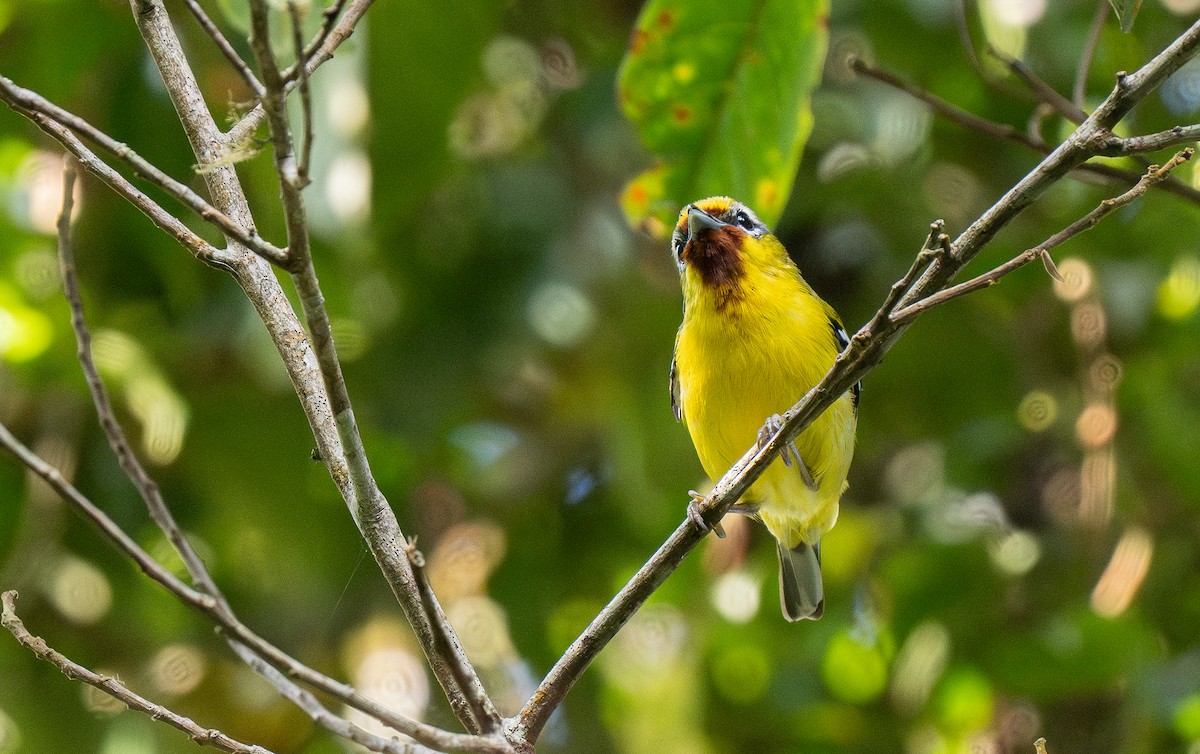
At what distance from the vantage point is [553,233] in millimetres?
4516

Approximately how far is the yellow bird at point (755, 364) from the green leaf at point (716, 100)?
279 millimetres

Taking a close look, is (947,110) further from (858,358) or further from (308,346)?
(308,346)

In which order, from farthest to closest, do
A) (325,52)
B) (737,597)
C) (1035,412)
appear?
(737,597), (1035,412), (325,52)

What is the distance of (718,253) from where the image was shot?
140 inches

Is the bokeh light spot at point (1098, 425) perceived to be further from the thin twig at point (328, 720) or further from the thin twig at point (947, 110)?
the thin twig at point (328, 720)

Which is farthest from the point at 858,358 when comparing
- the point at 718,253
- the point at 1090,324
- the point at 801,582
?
the point at 1090,324

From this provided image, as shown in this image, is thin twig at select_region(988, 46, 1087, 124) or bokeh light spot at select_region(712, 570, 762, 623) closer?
thin twig at select_region(988, 46, 1087, 124)

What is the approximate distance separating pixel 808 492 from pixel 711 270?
2.40 feet

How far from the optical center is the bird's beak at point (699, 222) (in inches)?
142

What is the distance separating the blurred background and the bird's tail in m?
0.37

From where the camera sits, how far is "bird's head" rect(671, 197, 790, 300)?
11.4 ft

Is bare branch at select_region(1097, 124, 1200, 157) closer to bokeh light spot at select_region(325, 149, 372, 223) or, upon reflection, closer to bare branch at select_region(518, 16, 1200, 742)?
bare branch at select_region(518, 16, 1200, 742)

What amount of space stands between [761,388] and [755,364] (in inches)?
2.7

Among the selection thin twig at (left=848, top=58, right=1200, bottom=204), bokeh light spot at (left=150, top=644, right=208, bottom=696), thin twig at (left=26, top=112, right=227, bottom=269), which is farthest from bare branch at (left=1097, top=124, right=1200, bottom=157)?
bokeh light spot at (left=150, top=644, right=208, bottom=696)
